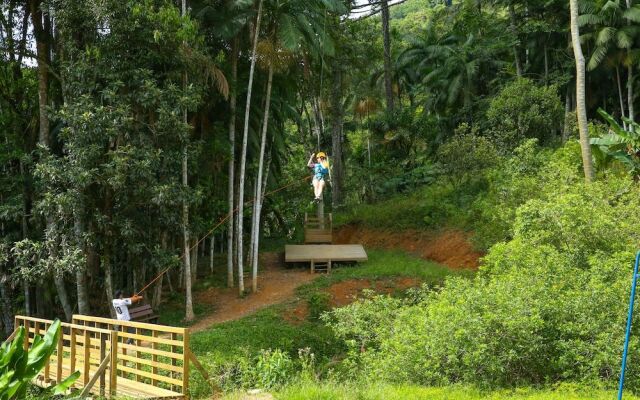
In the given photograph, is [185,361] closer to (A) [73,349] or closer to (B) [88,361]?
(B) [88,361]

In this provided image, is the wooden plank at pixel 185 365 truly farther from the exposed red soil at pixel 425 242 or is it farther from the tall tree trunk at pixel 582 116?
the exposed red soil at pixel 425 242

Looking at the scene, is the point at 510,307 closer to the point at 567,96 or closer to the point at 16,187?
the point at 16,187

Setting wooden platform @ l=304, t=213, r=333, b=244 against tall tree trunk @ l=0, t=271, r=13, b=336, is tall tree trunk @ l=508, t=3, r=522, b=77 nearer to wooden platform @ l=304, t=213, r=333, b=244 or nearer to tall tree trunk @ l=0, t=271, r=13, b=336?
wooden platform @ l=304, t=213, r=333, b=244

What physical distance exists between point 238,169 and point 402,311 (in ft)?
34.0

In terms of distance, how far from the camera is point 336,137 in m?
23.9

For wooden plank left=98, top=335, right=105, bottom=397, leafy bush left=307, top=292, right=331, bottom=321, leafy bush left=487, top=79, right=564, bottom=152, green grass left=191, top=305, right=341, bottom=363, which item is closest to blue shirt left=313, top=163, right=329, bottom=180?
leafy bush left=307, top=292, right=331, bottom=321

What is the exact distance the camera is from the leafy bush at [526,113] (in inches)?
791

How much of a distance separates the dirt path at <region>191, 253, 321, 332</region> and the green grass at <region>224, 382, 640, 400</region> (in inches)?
280

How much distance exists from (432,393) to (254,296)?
992 centimetres

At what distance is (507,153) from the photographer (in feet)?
62.0

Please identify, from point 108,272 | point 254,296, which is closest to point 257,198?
point 254,296

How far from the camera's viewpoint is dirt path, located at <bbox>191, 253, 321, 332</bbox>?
1453 cm

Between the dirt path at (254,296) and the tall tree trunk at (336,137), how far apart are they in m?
6.97

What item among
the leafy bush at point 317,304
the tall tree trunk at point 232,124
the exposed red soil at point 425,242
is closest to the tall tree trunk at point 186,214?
the tall tree trunk at point 232,124
